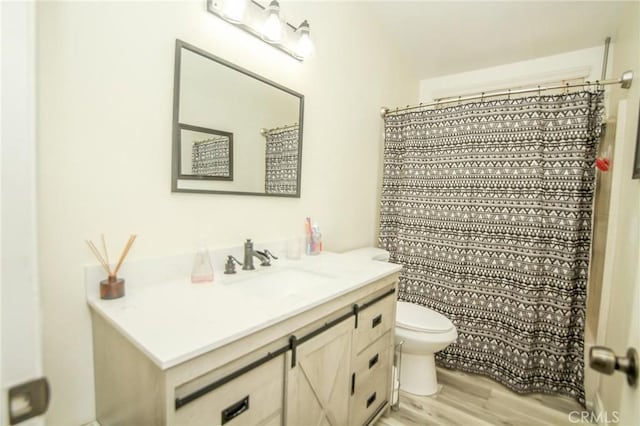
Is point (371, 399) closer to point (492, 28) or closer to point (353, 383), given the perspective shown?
point (353, 383)

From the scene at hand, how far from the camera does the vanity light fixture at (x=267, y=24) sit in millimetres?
1267

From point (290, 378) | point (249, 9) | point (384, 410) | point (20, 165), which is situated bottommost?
point (384, 410)

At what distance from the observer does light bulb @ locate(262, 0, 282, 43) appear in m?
1.37

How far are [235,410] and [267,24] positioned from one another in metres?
1.57

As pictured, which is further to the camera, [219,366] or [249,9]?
[249,9]

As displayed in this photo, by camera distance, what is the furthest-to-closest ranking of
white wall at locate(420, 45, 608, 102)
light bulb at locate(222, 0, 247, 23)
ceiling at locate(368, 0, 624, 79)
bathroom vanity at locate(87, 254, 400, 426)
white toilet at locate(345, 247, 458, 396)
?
white wall at locate(420, 45, 608, 102), ceiling at locate(368, 0, 624, 79), white toilet at locate(345, 247, 458, 396), light bulb at locate(222, 0, 247, 23), bathroom vanity at locate(87, 254, 400, 426)

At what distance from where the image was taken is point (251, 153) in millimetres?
1479

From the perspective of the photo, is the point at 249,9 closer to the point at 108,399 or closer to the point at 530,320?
the point at 108,399

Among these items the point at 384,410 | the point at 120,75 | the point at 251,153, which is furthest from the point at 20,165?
the point at 384,410

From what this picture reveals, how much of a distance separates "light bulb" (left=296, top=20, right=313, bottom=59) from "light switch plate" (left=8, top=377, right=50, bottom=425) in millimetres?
1677

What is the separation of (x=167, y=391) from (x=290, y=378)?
405 mm

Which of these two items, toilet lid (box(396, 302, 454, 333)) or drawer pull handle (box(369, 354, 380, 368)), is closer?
drawer pull handle (box(369, 354, 380, 368))

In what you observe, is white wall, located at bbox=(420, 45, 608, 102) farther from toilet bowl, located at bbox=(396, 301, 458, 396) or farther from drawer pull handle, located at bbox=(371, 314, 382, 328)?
drawer pull handle, located at bbox=(371, 314, 382, 328)

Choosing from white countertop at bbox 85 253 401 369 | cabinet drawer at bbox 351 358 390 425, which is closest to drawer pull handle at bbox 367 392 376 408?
cabinet drawer at bbox 351 358 390 425
